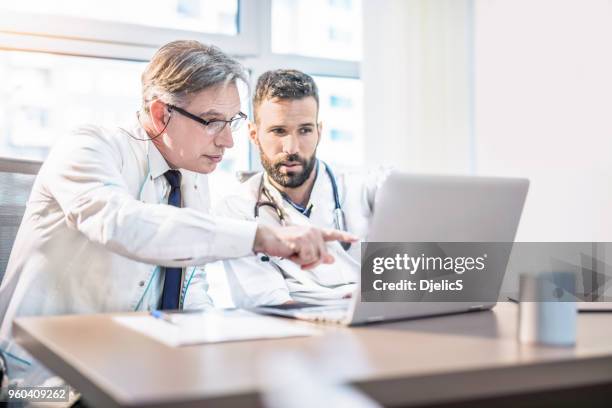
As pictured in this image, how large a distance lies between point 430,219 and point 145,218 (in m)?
0.53

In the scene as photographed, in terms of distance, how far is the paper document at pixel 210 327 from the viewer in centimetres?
105

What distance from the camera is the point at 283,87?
229 centimetres

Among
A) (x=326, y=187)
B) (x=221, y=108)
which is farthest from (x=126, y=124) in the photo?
(x=326, y=187)

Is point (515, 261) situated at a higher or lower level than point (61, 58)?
lower

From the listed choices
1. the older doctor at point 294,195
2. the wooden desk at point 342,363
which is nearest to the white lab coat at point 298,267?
the older doctor at point 294,195

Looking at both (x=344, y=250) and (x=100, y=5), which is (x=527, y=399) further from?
(x=100, y=5)

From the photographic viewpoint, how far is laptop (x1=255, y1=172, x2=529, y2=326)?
3.83 feet

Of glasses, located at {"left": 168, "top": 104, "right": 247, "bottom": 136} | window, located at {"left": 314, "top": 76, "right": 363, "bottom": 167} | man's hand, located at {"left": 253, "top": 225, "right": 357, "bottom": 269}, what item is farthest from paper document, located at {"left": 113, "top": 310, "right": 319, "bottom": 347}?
window, located at {"left": 314, "top": 76, "right": 363, "bottom": 167}

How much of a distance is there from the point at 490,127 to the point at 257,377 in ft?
9.21

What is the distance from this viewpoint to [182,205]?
187cm

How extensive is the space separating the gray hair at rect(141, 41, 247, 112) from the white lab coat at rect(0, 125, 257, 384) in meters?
0.12

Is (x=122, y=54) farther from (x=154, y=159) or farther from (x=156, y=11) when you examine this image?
(x=154, y=159)

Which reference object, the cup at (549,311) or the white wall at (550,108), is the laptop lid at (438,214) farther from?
the white wall at (550,108)

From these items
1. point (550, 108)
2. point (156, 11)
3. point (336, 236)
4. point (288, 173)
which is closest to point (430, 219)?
point (336, 236)
